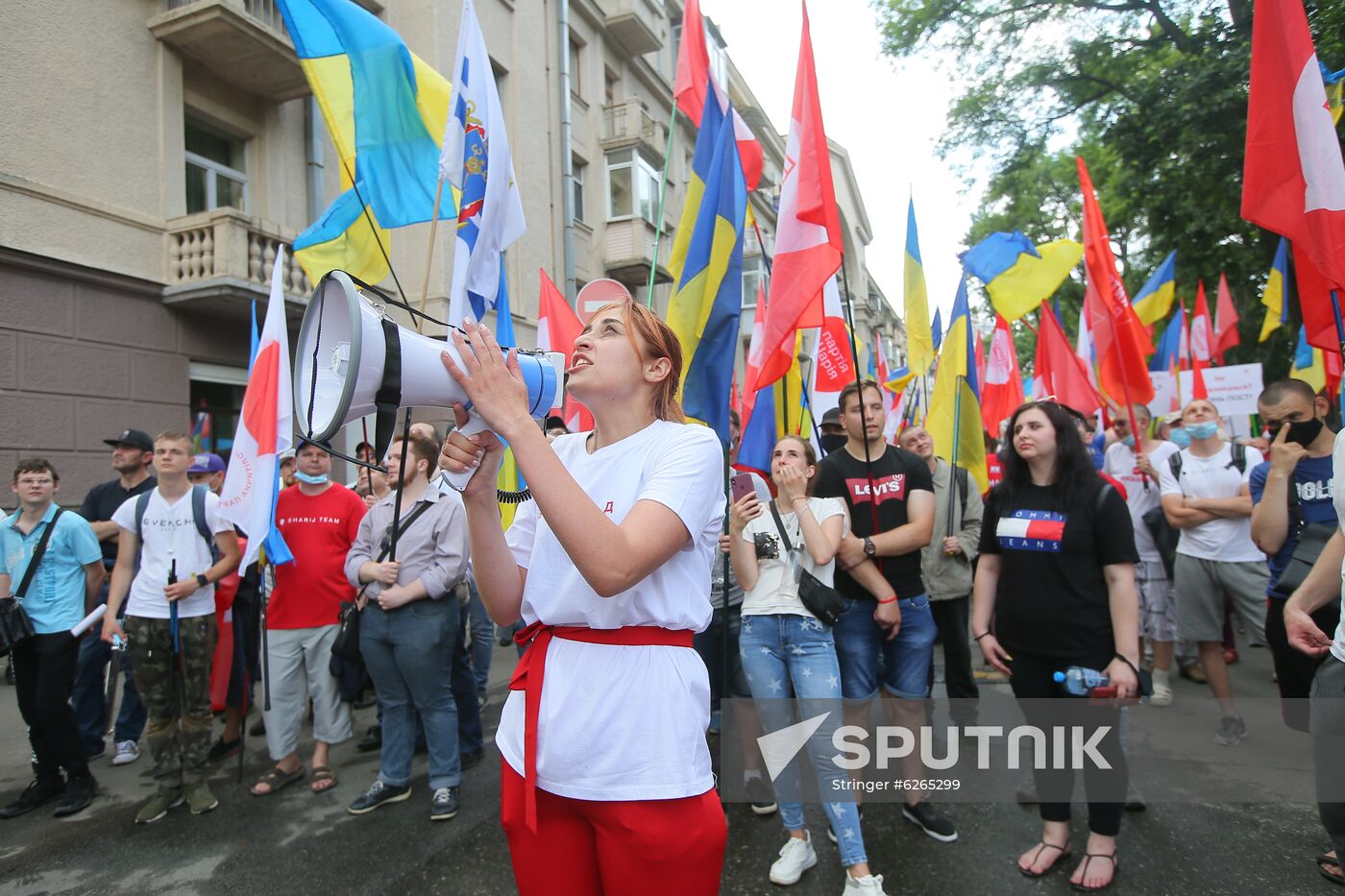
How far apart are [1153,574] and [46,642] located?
270 inches

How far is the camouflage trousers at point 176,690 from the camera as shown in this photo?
4066mm

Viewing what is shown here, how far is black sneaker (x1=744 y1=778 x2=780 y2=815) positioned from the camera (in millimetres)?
3803

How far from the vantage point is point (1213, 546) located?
16.4 ft

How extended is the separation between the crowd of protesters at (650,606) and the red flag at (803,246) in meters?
0.48

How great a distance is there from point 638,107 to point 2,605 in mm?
17456

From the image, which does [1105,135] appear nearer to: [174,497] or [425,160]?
[425,160]

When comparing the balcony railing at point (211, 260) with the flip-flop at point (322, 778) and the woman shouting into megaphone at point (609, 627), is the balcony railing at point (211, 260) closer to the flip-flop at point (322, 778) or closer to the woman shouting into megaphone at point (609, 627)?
the flip-flop at point (322, 778)

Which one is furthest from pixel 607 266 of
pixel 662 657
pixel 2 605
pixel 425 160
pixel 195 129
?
pixel 662 657

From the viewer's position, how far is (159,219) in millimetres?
9531

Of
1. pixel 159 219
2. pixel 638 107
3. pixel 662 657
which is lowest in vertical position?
pixel 662 657

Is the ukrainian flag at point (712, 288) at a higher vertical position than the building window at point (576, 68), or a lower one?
lower

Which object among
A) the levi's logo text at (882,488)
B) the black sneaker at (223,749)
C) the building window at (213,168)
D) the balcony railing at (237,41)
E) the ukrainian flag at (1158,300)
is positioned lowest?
the black sneaker at (223,749)

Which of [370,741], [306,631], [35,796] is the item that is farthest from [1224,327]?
[35,796]

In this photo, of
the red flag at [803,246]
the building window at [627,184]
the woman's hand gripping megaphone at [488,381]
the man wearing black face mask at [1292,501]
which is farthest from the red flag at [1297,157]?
the building window at [627,184]
